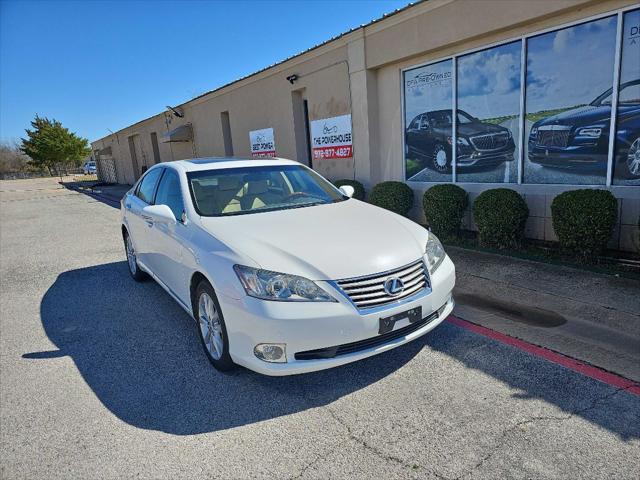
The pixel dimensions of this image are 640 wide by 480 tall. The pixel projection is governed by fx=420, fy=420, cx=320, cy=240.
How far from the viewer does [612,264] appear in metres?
5.25

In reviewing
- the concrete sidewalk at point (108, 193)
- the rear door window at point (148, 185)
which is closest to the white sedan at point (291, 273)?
the rear door window at point (148, 185)

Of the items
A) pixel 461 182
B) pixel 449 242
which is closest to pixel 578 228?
pixel 449 242

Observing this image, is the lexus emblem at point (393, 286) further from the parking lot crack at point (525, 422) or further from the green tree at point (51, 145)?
the green tree at point (51, 145)

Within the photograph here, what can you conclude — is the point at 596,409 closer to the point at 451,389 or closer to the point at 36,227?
the point at 451,389

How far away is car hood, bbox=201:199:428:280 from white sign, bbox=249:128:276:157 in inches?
358

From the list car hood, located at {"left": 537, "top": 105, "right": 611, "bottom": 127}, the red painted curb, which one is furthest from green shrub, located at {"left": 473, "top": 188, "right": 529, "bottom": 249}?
the red painted curb

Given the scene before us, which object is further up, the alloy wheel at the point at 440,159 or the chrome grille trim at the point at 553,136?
the chrome grille trim at the point at 553,136

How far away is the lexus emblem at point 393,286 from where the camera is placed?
2.82 m

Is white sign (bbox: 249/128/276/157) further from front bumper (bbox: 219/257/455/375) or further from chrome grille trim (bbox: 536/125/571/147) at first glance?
front bumper (bbox: 219/257/455/375)

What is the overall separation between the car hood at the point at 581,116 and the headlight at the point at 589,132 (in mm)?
75

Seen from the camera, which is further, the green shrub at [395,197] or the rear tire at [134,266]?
the green shrub at [395,197]

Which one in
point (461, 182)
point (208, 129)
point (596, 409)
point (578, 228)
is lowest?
point (596, 409)

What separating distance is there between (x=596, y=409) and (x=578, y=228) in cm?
321

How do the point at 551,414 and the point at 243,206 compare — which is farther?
the point at 243,206
